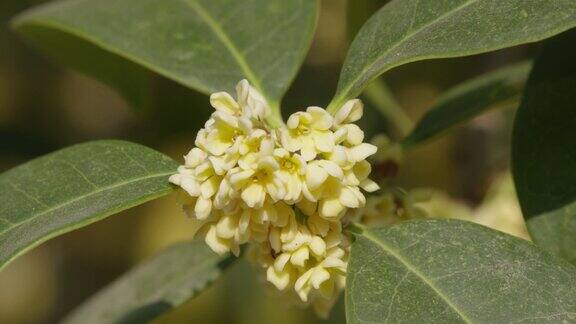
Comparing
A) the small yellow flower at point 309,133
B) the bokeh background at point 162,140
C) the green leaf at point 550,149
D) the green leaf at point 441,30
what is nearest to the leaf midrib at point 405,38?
the green leaf at point 441,30

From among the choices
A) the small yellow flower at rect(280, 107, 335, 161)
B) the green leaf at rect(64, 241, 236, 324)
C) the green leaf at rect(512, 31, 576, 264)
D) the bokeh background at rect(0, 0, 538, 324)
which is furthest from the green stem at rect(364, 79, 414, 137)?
the small yellow flower at rect(280, 107, 335, 161)

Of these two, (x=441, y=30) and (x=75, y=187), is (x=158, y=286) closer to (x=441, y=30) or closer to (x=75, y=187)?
(x=75, y=187)

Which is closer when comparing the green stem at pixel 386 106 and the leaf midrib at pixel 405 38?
the leaf midrib at pixel 405 38

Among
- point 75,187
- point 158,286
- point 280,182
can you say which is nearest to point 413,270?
point 280,182

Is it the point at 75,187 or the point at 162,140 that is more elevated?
the point at 75,187

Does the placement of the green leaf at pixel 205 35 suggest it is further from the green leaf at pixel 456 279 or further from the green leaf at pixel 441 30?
the green leaf at pixel 456 279

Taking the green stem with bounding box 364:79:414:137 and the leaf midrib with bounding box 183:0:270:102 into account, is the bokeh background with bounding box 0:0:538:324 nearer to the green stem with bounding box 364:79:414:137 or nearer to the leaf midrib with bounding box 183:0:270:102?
the green stem with bounding box 364:79:414:137
